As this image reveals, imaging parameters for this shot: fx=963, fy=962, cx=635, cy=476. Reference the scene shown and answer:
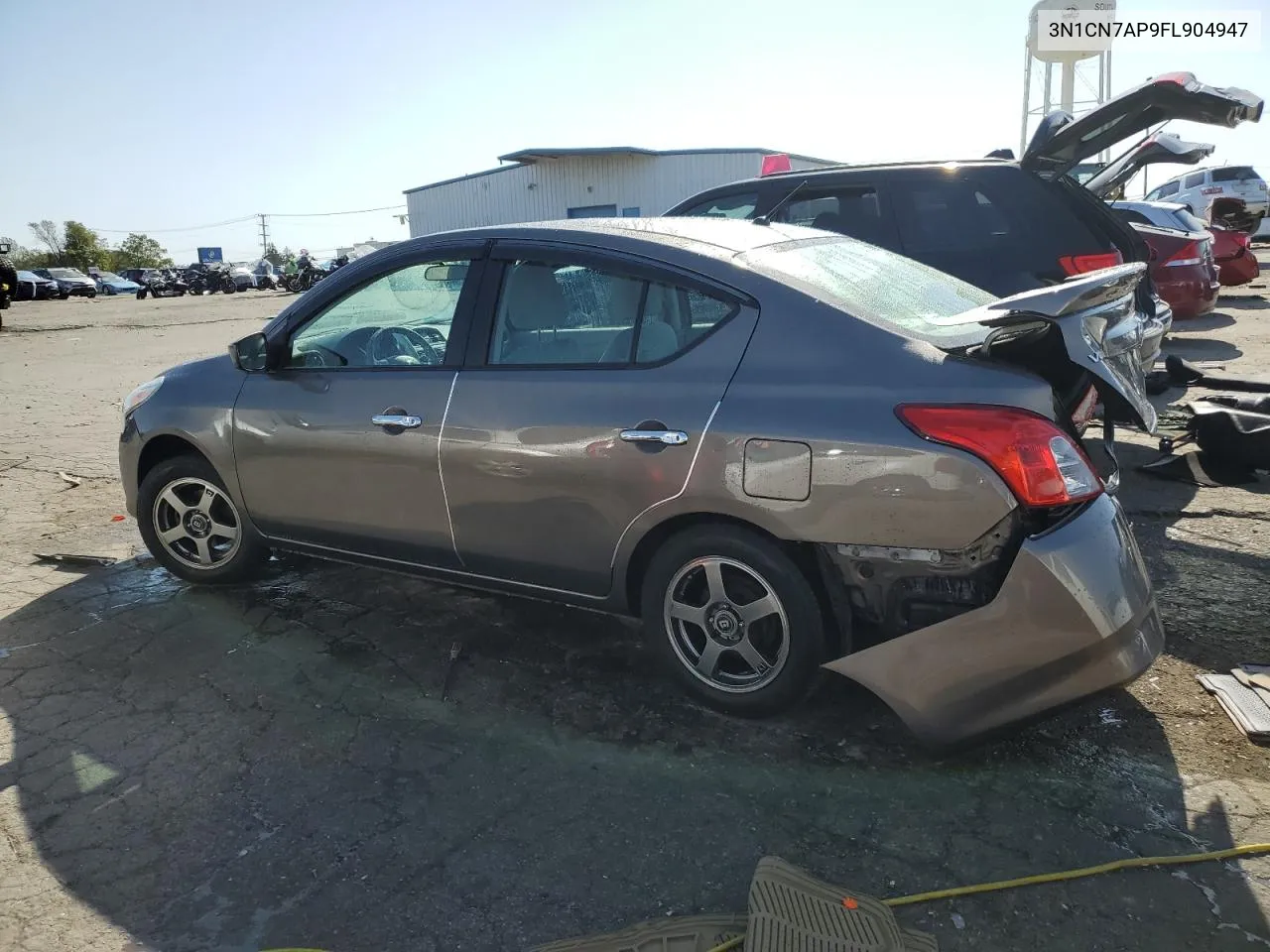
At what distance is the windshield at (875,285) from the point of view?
304 centimetres

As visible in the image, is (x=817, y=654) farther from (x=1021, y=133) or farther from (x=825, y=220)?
(x=1021, y=133)

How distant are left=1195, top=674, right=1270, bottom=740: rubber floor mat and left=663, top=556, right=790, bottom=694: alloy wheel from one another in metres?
1.46

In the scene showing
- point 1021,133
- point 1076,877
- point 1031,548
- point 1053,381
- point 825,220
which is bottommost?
point 1076,877

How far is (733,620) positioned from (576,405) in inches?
35.0

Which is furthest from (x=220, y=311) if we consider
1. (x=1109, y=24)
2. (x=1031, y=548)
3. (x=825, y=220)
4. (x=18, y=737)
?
(x=1109, y=24)

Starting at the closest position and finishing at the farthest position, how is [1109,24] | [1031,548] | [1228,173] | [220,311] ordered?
[1031,548] < [1228,173] < [220,311] < [1109,24]

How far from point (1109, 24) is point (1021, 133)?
1506 centimetres

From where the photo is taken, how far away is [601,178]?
39.1 m

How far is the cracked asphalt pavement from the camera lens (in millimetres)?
2361

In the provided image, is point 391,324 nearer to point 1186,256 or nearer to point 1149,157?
point 1149,157

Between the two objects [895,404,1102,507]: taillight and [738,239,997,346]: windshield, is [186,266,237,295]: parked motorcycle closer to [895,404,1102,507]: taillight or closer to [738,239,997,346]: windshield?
[738,239,997,346]: windshield

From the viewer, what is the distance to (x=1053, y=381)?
2.90 meters

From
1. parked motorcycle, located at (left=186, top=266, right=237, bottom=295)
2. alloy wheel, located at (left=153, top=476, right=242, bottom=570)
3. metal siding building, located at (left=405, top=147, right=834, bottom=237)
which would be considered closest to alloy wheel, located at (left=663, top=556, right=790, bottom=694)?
alloy wheel, located at (left=153, top=476, right=242, bottom=570)

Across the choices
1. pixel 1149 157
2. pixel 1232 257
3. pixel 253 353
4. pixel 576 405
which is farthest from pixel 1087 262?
pixel 1232 257
